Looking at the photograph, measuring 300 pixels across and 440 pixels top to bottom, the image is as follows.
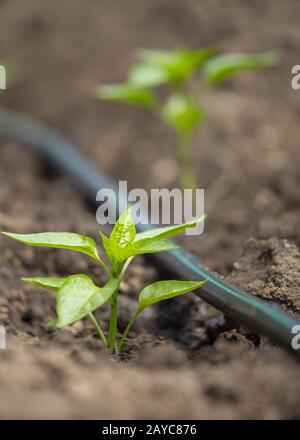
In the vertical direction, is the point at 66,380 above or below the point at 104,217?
below

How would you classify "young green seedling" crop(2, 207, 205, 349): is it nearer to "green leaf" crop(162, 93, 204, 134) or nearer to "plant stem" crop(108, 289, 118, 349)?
"plant stem" crop(108, 289, 118, 349)

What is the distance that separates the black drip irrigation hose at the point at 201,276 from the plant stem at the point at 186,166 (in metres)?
0.31

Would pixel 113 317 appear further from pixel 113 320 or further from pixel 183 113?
pixel 183 113

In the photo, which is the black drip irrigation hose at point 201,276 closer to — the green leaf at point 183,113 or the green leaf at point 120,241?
the green leaf at point 120,241

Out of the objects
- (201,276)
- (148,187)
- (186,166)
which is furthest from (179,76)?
(201,276)

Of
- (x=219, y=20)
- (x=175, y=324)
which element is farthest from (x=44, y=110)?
(x=175, y=324)

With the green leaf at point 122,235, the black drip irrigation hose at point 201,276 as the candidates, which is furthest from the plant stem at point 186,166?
the green leaf at point 122,235

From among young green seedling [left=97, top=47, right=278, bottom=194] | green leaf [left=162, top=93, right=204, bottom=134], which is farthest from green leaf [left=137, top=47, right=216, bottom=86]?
green leaf [left=162, top=93, right=204, bottom=134]

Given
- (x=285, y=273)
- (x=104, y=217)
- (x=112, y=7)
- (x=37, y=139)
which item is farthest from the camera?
(x=112, y=7)

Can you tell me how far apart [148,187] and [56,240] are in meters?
1.32

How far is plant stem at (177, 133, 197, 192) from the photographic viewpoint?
236 cm

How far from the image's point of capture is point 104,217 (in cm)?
221
